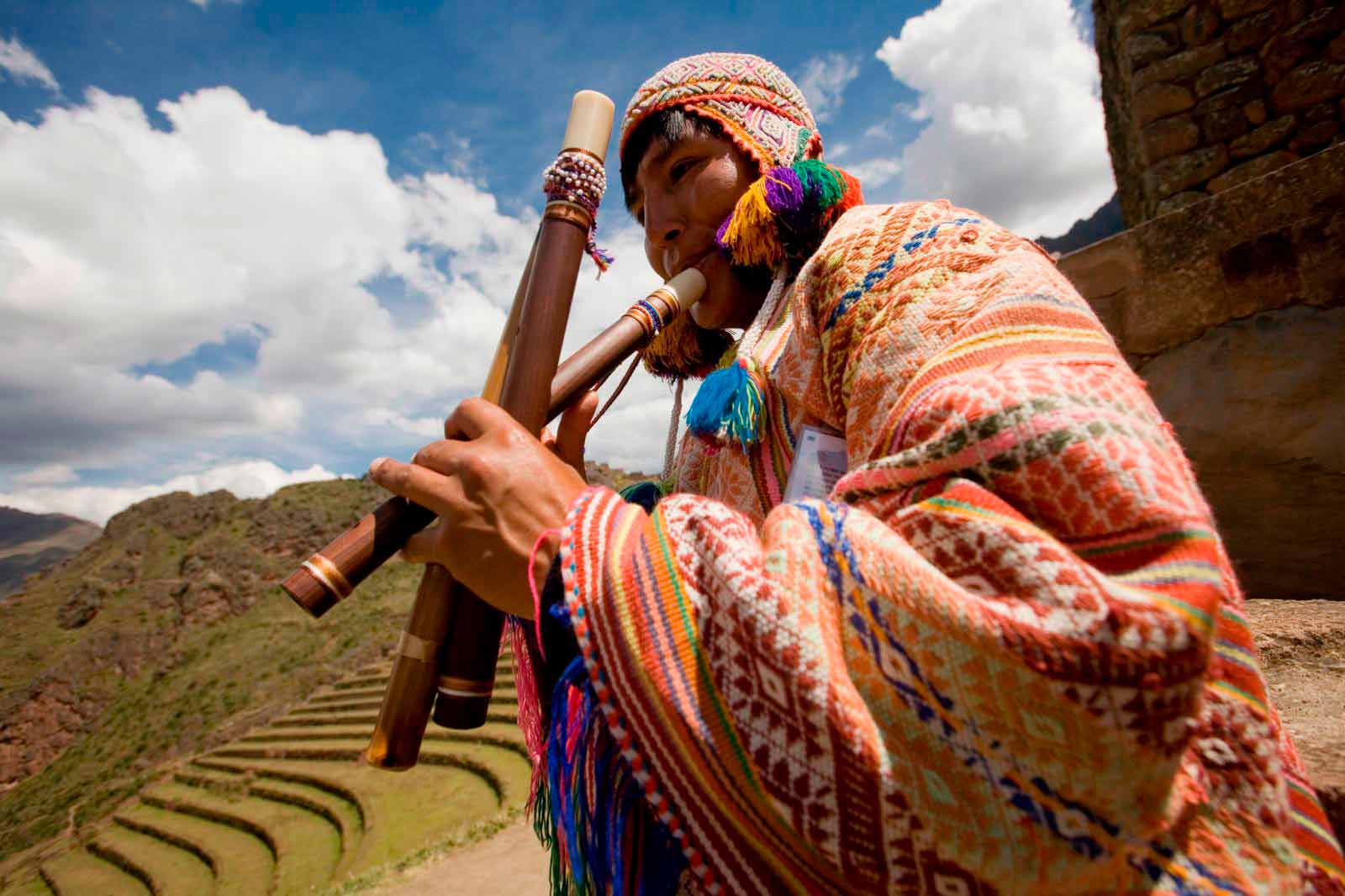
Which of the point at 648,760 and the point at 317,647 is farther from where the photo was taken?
the point at 317,647

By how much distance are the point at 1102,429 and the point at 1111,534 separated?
103 millimetres

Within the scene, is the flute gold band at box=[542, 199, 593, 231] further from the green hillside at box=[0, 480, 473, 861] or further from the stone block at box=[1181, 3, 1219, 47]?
the green hillside at box=[0, 480, 473, 861]

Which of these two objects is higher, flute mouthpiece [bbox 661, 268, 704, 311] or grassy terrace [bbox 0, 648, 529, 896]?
flute mouthpiece [bbox 661, 268, 704, 311]

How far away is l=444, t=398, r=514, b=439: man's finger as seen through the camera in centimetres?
98

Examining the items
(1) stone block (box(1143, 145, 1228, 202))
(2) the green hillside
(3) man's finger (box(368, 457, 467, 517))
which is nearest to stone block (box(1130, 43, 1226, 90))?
(1) stone block (box(1143, 145, 1228, 202))

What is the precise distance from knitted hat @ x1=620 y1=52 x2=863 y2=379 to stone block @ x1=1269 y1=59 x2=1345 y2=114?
238cm

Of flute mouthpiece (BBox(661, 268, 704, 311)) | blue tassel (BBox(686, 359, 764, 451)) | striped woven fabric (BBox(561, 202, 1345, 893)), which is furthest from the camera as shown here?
flute mouthpiece (BBox(661, 268, 704, 311))

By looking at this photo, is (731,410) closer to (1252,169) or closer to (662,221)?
(662,221)

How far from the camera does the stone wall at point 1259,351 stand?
1.96 metres

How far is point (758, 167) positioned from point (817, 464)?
89 cm

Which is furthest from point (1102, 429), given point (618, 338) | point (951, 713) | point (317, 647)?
point (317, 647)

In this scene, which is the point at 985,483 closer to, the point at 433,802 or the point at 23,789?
the point at 433,802

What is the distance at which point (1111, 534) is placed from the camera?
623 mm

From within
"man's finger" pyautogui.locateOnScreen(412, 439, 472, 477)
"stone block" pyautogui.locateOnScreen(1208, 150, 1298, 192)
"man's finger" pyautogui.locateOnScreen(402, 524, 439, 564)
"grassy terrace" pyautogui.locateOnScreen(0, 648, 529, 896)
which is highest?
"stone block" pyautogui.locateOnScreen(1208, 150, 1298, 192)
